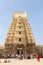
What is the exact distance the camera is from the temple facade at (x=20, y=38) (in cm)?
6159

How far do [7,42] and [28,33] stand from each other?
6.23 m

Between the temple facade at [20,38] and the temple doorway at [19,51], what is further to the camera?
the temple facade at [20,38]

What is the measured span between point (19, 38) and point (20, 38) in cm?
27

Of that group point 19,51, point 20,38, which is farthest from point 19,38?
point 19,51

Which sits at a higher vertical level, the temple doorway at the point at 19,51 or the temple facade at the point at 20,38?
the temple facade at the point at 20,38

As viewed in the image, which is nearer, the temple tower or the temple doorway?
the temple doorway

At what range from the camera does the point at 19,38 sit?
2453 inches

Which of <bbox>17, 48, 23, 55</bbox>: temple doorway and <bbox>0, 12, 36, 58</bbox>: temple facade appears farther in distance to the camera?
<bbox>0, 12, 36, 58</bbox>: temple facade

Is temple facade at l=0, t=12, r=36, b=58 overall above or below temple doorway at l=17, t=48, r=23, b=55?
above

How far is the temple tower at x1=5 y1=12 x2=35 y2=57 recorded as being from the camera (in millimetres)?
61594

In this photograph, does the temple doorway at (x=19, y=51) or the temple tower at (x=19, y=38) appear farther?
the temple tower at (x=19, y=38)

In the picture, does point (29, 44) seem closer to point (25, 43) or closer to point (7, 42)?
point (25, 43)

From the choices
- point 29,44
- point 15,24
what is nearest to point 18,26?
point 15,24

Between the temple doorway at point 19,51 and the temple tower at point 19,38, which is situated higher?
the temple tower at point 19,38
